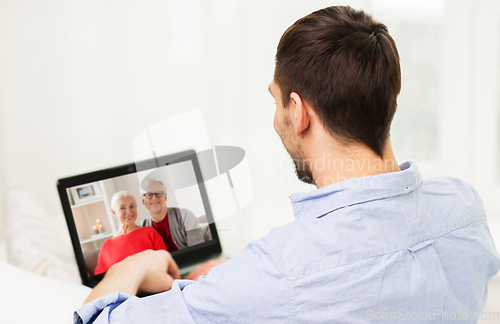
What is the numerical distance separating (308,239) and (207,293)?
0.15 meters

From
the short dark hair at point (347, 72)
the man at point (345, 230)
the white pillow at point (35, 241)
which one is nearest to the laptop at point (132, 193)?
the white pillow at point (35, 241)

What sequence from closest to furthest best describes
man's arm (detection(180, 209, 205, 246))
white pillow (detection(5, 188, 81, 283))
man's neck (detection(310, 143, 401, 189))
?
1. man's neck (detection(310, 143, 401, 189))
2. man's arm (detection(180, 209, 205, 246))
3. white pillow (detection(5, 188, 81, 283))

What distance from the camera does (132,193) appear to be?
88cm

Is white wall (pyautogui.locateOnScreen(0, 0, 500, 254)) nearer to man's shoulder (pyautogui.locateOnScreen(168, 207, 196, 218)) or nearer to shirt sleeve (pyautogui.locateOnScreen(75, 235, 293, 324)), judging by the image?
man's shoulder (pyautogui.locateOnScreen(168, 207, 196, 218))

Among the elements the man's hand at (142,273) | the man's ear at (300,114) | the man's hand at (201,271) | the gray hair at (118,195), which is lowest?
the man's hand at (201,271)

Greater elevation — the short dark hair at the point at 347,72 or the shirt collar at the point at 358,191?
the short dark hair at the point at 347,72

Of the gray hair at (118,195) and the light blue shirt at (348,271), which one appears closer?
the light blue shirt at (348,271)

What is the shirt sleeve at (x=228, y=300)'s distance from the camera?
18.1 inches

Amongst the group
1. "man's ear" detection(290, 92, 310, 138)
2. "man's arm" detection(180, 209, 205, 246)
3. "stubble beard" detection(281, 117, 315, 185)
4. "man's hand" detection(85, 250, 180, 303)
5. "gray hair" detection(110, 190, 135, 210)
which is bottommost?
"man's hand" detection(85, 250, 180, 303)

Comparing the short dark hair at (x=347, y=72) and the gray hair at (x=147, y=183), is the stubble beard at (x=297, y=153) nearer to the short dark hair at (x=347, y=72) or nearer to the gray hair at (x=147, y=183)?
the short dark hair at (x=347, y=72)

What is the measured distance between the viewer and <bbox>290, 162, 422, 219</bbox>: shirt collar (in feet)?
1.72

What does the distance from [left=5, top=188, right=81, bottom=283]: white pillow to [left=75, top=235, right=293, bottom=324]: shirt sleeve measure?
19.3 inches

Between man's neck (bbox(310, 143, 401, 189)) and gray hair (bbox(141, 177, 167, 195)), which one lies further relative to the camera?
gray hair (bbox(141, 177, 167, 195))

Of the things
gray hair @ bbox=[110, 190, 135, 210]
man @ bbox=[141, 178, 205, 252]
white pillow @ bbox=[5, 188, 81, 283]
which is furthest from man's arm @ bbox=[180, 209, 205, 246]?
white pillow @ bbox=[5, 188, 81, 283]
